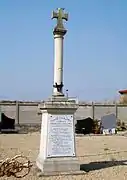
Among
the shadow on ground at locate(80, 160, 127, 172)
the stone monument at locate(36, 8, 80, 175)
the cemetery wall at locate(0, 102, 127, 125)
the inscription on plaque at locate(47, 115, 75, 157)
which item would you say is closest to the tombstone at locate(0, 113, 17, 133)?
the cemetery wall at locate(0, 102, 127, 125)

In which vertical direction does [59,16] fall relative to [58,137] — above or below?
above

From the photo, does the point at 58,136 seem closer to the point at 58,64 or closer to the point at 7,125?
the point at 58,64

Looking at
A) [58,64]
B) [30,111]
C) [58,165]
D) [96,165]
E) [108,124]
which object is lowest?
[96,165]

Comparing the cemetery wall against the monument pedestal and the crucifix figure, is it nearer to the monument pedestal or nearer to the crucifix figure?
the crucifix figure

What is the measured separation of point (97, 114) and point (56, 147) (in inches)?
892

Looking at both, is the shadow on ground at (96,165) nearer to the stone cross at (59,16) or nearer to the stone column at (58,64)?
the stone column at (58,64)

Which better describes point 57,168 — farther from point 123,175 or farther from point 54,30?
point 54,30

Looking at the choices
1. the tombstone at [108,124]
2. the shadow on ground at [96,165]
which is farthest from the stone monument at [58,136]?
the tombstone at [108,124]

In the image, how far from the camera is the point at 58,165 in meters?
9.44

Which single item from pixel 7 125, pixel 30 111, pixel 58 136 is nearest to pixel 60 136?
pixel 58 136

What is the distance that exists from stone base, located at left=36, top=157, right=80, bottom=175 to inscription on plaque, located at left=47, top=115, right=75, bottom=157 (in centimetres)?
13

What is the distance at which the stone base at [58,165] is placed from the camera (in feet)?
30.6

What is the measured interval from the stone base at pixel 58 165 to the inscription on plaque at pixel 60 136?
0.43ft

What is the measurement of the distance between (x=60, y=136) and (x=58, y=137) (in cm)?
6
